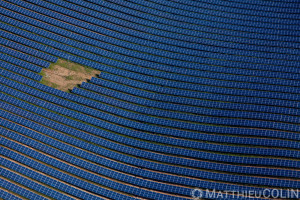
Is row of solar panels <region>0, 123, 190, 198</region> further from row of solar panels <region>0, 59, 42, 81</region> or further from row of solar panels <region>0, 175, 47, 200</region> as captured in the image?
row of solar panels <region>0, 59, 42, 81</region>

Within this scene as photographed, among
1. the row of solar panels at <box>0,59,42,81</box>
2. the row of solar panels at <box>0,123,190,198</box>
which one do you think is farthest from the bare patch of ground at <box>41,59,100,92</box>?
the row of solar panels at <box>0,123,190,198</box>

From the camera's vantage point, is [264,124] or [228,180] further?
[264,124]

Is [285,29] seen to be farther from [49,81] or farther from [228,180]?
[49,81]

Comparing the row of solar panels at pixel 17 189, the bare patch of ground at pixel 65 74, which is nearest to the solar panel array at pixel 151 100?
the row of solar panels at pixel 17 189

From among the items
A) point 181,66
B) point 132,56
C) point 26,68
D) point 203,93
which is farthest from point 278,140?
point 26,68

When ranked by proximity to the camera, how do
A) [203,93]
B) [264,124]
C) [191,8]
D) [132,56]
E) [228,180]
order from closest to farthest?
1. [228,180]
2. [264,124]
3. [203,93]
4. [132,56]
5. [191,8]

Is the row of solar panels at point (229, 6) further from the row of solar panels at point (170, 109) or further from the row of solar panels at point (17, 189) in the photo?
the row of solar panels at point (17, 189)

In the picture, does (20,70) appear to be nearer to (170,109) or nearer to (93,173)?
Answer: (93,173)
